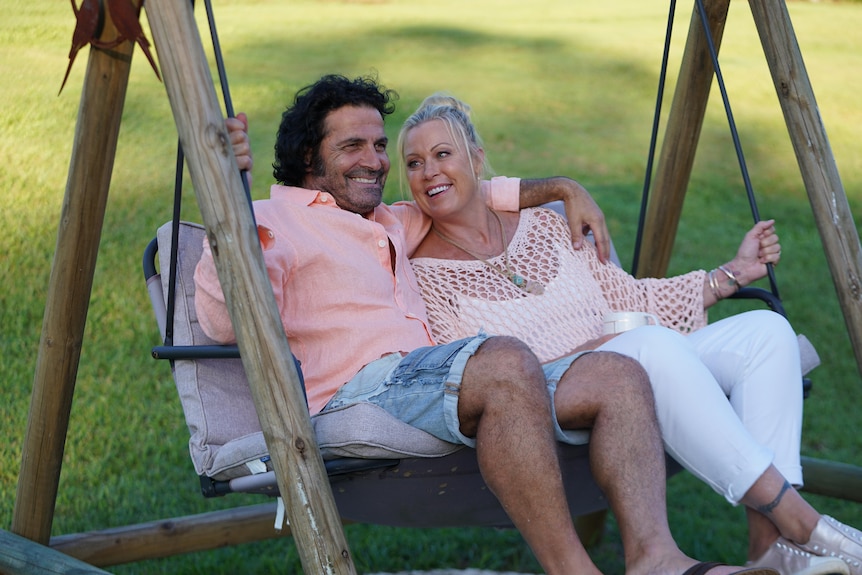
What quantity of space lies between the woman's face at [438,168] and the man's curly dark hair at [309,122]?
0.19 metres

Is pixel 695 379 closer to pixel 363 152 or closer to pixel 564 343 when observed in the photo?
pixel 564 343

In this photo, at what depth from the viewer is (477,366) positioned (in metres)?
2.11

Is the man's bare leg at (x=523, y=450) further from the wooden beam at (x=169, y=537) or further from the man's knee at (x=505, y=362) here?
the wooden beam at (x=169, y=537)

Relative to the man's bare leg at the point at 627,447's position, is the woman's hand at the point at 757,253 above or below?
above

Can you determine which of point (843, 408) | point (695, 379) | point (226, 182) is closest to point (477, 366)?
point (695, 379)

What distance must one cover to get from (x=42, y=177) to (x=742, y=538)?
4704 millimetres

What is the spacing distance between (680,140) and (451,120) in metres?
0.81

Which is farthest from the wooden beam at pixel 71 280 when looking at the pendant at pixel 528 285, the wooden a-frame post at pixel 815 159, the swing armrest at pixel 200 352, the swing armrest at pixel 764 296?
the swing armrest at pixel 764 296

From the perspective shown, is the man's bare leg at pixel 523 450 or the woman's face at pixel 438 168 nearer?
the man's bare leg at pixel 523 450

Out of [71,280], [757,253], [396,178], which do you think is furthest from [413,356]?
[396,178]

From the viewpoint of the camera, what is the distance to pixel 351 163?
2.77 metres

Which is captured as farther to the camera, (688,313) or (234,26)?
(234,26)

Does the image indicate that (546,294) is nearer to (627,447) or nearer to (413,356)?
(413,356)

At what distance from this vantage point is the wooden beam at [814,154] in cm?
262
